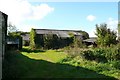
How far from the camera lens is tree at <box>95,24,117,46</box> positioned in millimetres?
43375

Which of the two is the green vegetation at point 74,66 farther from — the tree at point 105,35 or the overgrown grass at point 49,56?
the tree at point 105,35

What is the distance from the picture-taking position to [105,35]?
44844mm

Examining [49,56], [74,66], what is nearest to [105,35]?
[49,56]

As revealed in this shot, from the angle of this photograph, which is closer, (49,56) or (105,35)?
(49,56)

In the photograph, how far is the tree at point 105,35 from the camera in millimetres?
43375

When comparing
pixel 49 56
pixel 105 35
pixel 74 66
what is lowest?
pixel 74 66

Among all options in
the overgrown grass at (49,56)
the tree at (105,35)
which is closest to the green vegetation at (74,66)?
the overgrown grass at (49,56)

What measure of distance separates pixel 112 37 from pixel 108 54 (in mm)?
19200

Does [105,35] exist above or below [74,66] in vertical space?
above

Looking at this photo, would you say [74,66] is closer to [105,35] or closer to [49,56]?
[49,56]

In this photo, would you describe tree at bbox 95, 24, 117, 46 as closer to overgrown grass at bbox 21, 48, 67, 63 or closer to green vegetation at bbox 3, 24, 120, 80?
overgrown grass at bbox 21, 48, 67, 63

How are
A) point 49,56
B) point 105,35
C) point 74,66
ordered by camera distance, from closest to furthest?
point 74,66 → point 49,56 → point 105,35

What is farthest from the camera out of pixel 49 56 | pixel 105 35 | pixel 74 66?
pixel 105 35

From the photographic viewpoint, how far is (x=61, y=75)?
18.7 meters
